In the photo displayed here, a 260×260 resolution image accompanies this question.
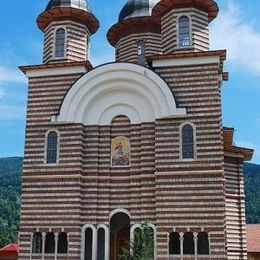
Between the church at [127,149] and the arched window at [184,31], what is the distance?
50 millimetres

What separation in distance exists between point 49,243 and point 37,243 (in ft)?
1.94

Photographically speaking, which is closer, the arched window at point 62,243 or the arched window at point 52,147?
the arched window at point 62,243

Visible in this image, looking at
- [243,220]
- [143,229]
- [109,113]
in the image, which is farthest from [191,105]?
[243,220]

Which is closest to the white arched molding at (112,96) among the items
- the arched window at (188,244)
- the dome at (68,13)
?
the dome at (68,13)

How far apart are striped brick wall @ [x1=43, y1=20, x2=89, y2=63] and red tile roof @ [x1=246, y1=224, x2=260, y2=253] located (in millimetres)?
17035

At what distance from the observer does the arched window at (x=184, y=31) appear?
2466 cm

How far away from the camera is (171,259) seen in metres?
21.8

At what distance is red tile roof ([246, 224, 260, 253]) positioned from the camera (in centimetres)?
3297

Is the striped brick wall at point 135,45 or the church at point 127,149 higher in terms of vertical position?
the striped brick wall at point 135,45

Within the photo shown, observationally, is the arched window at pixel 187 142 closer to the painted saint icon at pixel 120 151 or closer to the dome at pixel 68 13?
the painted saint icon at pixel 120 151

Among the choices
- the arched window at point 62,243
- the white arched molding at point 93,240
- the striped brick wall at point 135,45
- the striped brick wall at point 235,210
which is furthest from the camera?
the striped brick wall at point 135,45

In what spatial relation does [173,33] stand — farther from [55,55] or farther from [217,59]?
[55,55]

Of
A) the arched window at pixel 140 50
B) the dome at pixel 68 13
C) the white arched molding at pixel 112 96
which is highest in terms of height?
the dome at pixel 68 13

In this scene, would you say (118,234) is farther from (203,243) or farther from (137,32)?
(137,32)
